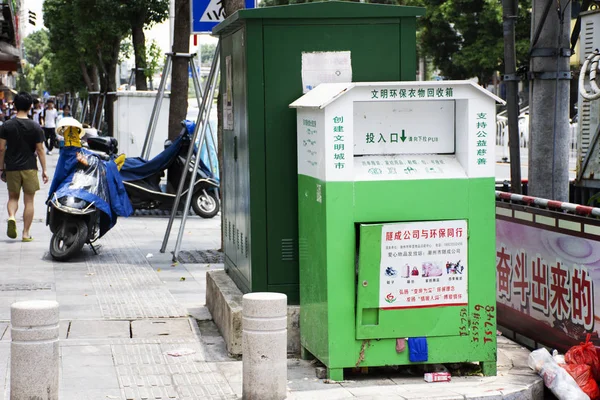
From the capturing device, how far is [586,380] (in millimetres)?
6129

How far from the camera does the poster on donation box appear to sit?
237 inches

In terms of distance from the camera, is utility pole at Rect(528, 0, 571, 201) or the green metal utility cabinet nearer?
the green metal utility cabinet

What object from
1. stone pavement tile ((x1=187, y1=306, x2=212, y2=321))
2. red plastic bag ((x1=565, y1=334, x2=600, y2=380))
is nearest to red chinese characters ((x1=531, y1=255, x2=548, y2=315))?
red plastic bag ((x1=565, y1=334, x2=600, y2=380))

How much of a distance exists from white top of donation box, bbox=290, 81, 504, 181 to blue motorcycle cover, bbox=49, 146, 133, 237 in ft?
18.6

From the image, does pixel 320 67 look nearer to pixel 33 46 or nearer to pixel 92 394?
pixel 92 394

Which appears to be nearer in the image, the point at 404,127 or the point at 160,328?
the point at 404,127

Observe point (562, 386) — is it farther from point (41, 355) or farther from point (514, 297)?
point (41, 355)

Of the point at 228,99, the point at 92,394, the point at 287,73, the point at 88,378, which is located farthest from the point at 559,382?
the point at 228,99

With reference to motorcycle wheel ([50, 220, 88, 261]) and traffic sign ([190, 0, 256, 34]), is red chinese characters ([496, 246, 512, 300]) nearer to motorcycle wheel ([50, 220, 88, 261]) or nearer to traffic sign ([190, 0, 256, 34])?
motorcycle wheel ([50, 220, 88, 261])

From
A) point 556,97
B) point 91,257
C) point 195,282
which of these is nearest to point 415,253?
point 556,97

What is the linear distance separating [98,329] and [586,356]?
3.67 metres

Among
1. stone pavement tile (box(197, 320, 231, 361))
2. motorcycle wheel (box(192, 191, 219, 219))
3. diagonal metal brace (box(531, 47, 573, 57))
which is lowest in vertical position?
stone pavement tile (box(197, 320, 231, 361))

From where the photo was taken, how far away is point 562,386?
6.07 meters

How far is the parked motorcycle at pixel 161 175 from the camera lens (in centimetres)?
1569
